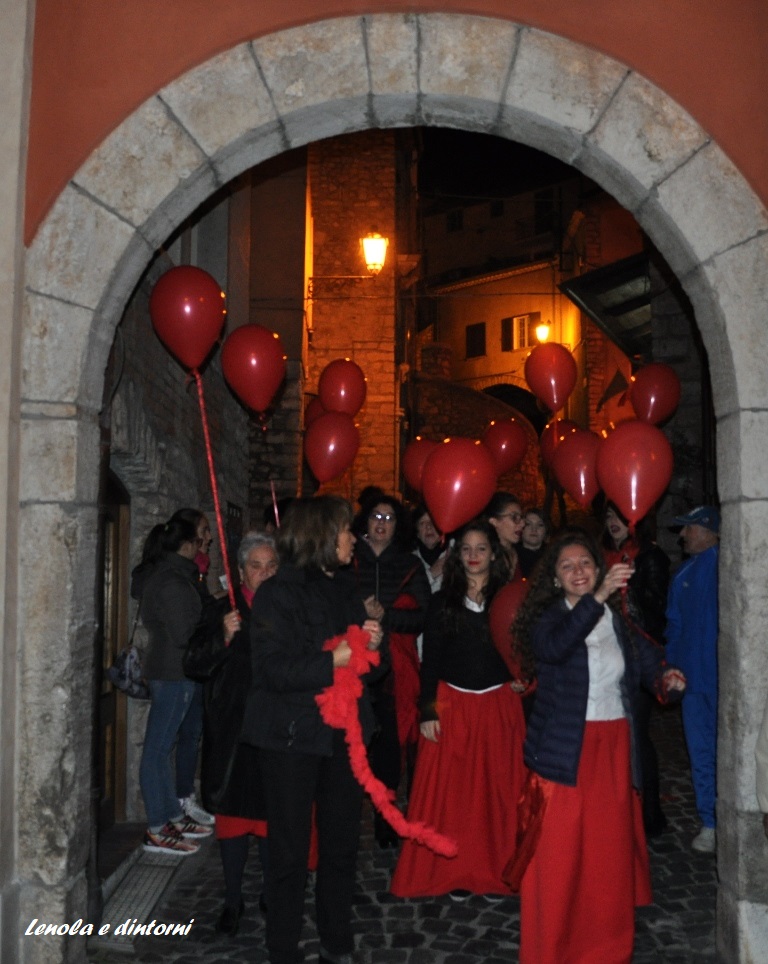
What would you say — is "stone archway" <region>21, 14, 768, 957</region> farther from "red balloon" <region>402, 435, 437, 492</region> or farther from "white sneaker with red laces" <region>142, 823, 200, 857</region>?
"red balloon" <region>402, 435, 437, 492</region>

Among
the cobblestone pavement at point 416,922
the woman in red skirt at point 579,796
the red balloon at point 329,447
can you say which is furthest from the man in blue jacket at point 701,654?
the red balloon at point 329,447

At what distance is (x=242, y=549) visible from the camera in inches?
176

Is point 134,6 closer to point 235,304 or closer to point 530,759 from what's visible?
point 530,759

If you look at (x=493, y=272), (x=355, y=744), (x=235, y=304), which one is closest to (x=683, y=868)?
(x=355, y=744)

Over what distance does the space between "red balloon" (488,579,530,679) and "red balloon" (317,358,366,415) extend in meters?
3.43

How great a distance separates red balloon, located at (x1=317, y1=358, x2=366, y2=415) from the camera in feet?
25.5

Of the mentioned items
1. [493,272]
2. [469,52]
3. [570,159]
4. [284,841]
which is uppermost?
[493,272]

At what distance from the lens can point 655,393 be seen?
7.26m

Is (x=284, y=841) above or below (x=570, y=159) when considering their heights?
below

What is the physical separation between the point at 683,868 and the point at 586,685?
1871 millimetres

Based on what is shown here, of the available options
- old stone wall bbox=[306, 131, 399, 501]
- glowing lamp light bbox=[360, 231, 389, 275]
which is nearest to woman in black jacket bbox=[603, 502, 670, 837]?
glowing lamp light bbox=[360, 231, 389, 275]

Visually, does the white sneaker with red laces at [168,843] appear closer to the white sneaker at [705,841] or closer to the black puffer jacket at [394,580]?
the black puffer jacket at [394,580]

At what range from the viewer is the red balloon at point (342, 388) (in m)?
7.78

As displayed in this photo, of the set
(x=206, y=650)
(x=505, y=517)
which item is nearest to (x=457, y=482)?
(x=505, y=517)
